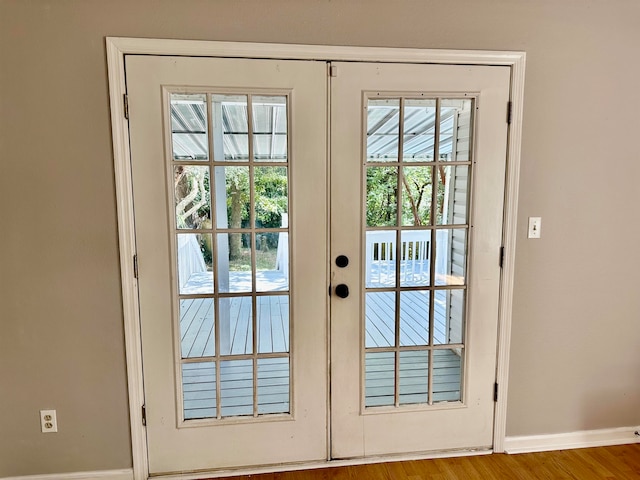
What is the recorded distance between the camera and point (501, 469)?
193cm

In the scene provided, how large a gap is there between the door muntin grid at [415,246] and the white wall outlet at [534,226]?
34 cm

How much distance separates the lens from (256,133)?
5.72 feet

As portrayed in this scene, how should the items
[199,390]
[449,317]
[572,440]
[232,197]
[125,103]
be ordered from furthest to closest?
[572,440], [449,317], [199,390], [232,197], [125,103]

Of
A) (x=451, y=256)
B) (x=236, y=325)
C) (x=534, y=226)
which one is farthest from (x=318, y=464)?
(x=534, y=226)

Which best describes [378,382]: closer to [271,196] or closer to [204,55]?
[271,196]

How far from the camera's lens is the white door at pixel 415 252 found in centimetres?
181

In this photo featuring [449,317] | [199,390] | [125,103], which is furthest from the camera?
[449,317]

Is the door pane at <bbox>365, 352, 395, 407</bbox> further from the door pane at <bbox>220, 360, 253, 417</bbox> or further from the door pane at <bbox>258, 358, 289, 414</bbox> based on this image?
the door pane at <bbox>220, 360, 253, 417</bbox>

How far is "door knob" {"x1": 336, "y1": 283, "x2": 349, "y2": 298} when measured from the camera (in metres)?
1.84

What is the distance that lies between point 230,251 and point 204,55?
872 mm

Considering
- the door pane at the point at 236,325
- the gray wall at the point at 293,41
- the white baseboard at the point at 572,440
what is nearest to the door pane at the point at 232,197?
the door pane at the point at 236,325

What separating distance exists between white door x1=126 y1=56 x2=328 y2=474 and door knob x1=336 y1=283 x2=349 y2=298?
70mm

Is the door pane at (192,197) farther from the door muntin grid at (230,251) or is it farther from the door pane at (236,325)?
the door pane at (236,325)

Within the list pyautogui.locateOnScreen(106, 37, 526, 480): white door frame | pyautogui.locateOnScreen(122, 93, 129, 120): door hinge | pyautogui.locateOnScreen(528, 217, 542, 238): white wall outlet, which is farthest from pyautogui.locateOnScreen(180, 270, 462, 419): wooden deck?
pyautogui.locateOnScreen(122, 93, 129, 120): door hinge
